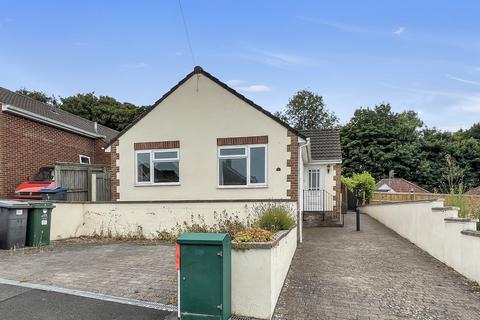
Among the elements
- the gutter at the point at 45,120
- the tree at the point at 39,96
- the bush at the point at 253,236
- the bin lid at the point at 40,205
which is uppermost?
the tree at the point at 39,96

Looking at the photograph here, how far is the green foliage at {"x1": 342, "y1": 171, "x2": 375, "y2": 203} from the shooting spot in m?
26.0

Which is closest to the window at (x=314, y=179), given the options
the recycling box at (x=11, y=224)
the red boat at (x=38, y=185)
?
the red boat at (x=38, y=185)

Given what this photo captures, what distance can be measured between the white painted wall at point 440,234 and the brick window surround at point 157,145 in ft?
25.8

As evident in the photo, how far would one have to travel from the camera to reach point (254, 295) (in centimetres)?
487

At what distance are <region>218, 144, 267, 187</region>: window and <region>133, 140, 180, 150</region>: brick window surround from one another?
1.62 metres

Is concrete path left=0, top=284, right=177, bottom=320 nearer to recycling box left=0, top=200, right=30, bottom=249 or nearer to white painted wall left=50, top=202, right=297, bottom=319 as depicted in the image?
recycling box left=0, top=200, right=30, bottom=249

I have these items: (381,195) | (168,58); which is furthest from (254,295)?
(381,195)

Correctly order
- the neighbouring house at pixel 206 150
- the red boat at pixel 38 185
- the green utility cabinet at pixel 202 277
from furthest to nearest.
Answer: the red boat at pixel 38 185 < the neighbouring house at pixel 206 150 < the green utility cabinet at pixel 202 277

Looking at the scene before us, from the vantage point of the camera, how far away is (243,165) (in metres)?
12.3

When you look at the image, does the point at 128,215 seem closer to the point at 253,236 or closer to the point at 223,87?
the point at 223,87

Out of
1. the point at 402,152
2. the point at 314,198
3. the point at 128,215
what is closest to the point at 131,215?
the point at 128,215

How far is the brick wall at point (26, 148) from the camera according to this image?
14.0 metres

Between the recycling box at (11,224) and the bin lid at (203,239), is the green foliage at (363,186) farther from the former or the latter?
the bin lid at (203,239)

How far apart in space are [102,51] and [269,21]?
778 centimetres
